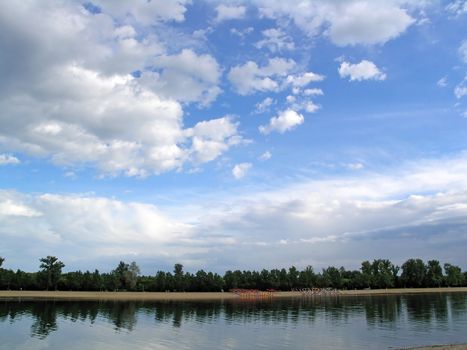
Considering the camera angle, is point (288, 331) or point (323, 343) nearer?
point (323, 343)

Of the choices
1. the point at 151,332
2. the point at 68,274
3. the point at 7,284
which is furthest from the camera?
the point at 68,274

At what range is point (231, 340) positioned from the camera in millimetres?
58000

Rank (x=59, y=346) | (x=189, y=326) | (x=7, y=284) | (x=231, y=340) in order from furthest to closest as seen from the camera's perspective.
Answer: (x=7, y=284), (x=189, y=326), (x=231, y=340), (x=59, y=346)

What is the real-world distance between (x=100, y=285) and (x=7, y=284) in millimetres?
35344

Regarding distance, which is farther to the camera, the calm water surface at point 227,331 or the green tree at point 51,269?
the green tree at point 51,269

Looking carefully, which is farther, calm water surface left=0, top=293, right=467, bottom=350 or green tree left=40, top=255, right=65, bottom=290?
green tree left=40, top=255, right=65, bottom=290

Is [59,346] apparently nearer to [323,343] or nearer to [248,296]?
[323,343]

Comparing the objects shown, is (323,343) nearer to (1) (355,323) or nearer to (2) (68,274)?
(1) (355,323)

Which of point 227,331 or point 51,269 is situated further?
point 51,269

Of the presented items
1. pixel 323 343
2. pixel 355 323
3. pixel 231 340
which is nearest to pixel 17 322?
pixel 231 340

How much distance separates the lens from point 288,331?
6575cm

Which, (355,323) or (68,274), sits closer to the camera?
(355,323)

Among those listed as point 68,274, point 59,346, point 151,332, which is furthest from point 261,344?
point 68,274

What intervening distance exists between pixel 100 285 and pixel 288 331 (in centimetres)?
14455
